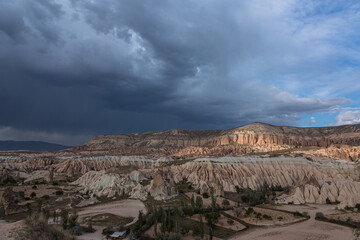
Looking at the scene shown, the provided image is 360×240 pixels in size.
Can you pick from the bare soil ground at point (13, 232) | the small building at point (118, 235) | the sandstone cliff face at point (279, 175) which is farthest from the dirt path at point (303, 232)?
the bare soil ground at point (13, 232)

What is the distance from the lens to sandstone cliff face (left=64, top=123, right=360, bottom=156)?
368 ft

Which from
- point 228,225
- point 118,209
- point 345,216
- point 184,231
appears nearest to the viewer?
point 184,231

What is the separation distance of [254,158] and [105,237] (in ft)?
184

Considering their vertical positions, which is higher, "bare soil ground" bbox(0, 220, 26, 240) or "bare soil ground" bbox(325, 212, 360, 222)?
"bare soil ground" bbox(0, 220, 26, 240)

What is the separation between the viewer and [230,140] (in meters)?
138

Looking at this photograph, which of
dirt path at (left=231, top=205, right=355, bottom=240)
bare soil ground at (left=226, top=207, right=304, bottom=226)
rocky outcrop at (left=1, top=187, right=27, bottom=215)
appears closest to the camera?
dirt path at (left=231, top=205, right=355, bottom=240)

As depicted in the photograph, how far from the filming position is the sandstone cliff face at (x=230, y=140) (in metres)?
112

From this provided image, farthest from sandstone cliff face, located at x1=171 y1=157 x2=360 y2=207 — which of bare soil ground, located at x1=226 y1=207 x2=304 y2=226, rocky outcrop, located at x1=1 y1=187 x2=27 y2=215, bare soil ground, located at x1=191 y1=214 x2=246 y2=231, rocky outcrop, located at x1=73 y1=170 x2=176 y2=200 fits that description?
rocky outcrop, located at x1=1 y1=187 x2=27 y2=215

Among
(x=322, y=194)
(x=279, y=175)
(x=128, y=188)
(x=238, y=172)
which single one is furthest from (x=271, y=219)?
(x=279, y=175)

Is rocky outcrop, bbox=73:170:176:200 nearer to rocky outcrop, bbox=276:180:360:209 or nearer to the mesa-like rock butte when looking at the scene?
the mesa-like rock butte

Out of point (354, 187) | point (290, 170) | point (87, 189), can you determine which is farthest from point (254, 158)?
point (87, 189)

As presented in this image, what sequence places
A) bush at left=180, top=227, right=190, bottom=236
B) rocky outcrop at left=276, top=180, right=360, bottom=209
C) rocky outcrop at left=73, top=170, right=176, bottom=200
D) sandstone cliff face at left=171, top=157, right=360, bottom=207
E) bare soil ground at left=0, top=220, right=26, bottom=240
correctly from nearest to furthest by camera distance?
bare soil ground at left=0, top=220, right=26, bottom=240
bush at left=180, top=227, right=190, bottom=236
rocky outcrop at left=276, top=180, right=360, bottom=209
rocky outcrop at left=73, top=170, right=176, bottom=200
sandstone cliff face at left=171, top=157, right=360, bottom=207

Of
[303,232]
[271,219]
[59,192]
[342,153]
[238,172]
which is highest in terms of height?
[342,153]

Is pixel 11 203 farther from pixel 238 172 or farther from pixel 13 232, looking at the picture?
pixel 238 172
